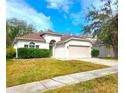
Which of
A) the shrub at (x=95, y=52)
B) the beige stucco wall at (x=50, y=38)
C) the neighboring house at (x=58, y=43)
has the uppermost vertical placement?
the beige stucco wall at (x=50, y=38)

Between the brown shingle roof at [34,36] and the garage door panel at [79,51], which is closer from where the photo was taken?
the garage door panel at [79,51]

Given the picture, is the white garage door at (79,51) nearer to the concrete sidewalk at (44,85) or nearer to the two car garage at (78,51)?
the two car garage at (78,51)

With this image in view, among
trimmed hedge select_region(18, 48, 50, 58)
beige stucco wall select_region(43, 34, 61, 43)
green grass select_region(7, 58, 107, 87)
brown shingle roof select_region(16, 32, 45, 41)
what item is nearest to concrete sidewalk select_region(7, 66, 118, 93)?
green grass select_region(7, 58, 107, 87)

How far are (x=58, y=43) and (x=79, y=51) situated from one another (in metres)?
2.11

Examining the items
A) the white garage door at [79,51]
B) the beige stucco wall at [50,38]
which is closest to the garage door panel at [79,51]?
the white garage door at [79,51]

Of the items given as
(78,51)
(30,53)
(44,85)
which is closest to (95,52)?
(78,51)

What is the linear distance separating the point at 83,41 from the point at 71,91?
1061 cm

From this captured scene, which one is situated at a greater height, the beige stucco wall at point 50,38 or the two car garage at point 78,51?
the beige stucco wall at point 50,38

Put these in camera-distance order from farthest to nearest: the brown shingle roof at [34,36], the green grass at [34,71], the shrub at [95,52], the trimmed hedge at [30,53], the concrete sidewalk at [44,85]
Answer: the shrub at [95,52] → the brown shingle roof at [34,36] → the trimmed hedge at [30,53] → the green grass at [34,71] → the concrete sidewalk at [44,85]

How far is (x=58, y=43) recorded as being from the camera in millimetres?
13523

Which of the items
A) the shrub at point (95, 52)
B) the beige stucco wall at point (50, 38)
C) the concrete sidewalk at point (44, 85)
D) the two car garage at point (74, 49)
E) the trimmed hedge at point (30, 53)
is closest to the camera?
the concrete sidewalk at point (44, 85)

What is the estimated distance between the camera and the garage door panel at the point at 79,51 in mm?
12312

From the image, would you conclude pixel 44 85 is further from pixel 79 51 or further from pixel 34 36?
pixel 34 36
